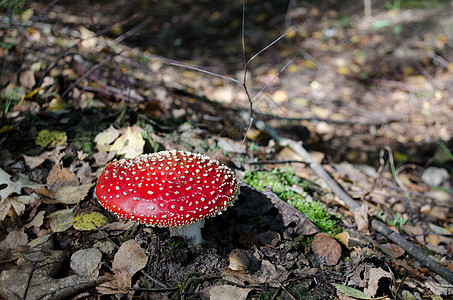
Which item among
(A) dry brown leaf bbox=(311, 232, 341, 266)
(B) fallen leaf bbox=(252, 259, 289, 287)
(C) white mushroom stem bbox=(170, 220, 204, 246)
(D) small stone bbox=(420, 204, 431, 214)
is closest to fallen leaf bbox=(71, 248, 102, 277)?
A: (C) white mushroom stem bbox=(170, 220, 204, 246)

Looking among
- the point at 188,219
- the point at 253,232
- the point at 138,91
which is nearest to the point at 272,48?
the point at 138,91

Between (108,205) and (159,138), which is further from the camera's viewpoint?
(159,138)

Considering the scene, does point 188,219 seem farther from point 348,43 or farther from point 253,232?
point 348,43

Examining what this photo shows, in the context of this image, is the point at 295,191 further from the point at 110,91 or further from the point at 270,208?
the point at 110,91

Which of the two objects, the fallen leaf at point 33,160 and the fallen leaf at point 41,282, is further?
the fallen leaf at point 33,160

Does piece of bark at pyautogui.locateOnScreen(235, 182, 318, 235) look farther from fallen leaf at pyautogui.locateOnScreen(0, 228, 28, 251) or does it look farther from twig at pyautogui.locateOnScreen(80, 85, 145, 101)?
twig at pyautogui.locateOnScreen(80, 85, 145, 101)

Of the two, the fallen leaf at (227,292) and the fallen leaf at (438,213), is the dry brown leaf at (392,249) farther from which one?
the fallen leaf at (227,292)

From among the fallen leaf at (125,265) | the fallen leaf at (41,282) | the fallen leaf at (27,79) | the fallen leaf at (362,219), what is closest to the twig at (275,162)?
the fallen leaf at (362,219)
